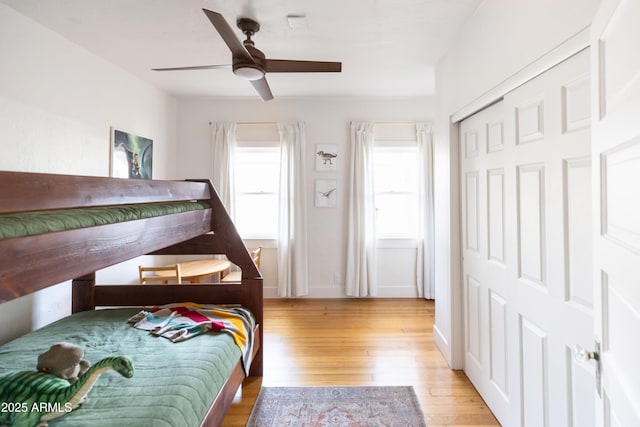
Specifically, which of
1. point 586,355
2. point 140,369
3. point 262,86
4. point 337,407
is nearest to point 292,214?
point 262,86

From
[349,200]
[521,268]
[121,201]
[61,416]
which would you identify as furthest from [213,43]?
[521,268]

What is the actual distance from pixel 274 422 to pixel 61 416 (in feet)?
3.64

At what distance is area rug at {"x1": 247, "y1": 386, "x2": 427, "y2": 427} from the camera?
1775 mm

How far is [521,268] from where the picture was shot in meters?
1.53

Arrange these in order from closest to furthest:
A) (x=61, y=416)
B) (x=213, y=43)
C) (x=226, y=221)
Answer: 1. (x=61, y=416)
2. (x=226, y=221)
3. (x=213, y=43)

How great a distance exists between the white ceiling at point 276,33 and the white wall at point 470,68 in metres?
0.24

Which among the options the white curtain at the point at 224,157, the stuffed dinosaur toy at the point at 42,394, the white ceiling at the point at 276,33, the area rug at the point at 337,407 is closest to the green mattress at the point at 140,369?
the stuffed dinosaur toy at the point at 42,394

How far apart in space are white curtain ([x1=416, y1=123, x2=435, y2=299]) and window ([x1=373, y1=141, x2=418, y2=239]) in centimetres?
13

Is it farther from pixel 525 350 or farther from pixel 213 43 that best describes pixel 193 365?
pixel 213 43

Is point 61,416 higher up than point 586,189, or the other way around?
point 586,189

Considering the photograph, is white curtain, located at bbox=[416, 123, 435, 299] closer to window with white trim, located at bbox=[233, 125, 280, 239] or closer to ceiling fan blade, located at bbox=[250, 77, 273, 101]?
window with white trim, located at bbox=[233, 125, 280, 239]

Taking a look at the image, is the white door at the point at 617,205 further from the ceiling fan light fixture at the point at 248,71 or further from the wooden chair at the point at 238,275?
the wooden chair at the point at 238,275

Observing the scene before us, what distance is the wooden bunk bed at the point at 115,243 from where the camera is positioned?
29.6 inches

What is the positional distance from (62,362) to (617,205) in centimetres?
191
